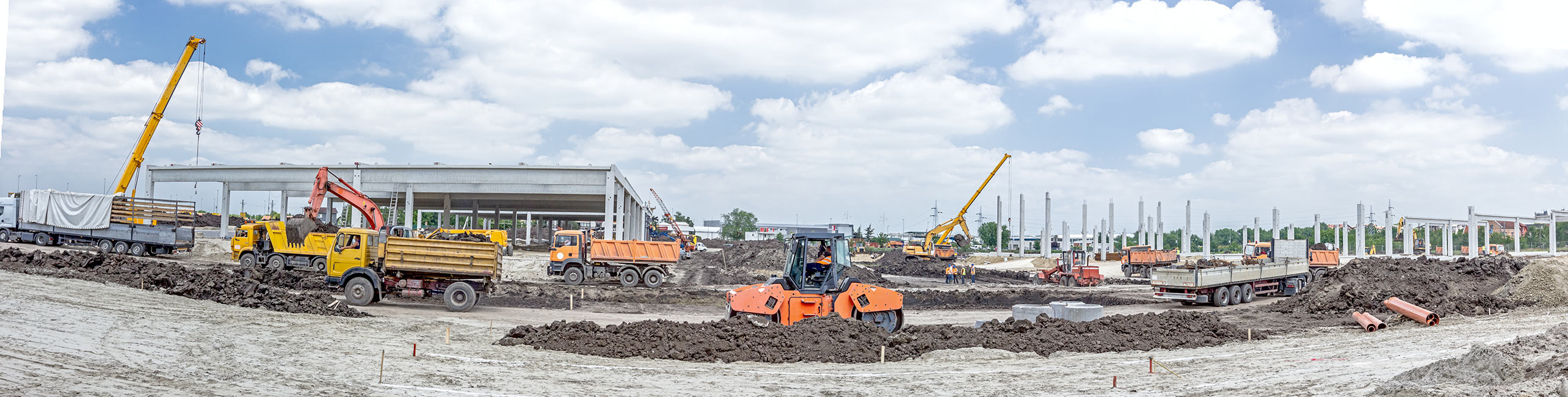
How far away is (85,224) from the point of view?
3259 centimetres

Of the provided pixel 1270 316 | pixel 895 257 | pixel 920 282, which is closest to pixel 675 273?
pixel 920 282

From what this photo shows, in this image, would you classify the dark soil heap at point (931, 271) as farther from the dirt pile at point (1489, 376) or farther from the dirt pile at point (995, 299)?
the dirt pile at point (1489, 376)

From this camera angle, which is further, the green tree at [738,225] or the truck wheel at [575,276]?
the green tree at [738,225]

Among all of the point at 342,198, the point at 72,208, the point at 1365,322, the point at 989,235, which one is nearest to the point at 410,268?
the point at 342,198

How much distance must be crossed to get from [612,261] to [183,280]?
13.4m

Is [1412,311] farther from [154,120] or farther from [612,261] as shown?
[154,120]

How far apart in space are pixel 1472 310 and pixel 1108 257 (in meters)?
42.0

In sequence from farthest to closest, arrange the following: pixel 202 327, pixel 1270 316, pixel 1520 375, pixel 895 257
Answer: pixel 895 257 < pixel 1270 316 < pixel 202 327 < pixel 1520 375

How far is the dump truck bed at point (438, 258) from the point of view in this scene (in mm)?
19219

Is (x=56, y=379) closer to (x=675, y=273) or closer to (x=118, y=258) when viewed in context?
(x=118, y=258)

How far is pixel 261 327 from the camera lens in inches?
522

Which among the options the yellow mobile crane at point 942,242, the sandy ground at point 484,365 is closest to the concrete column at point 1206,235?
the yellow mobile crane at point 942,242

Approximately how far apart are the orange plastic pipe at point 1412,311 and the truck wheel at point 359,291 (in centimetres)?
2093

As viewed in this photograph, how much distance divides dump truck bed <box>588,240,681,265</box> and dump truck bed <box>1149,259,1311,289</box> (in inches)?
611
